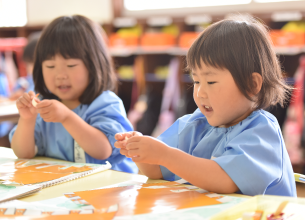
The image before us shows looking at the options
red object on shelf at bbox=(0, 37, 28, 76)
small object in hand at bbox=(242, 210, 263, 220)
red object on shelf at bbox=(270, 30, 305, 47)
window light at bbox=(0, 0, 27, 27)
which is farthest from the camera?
window light at bbox=(0, 0, 27, 27)

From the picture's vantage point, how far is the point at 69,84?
3.95ft

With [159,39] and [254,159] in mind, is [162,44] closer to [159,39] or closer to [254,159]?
[159,39]

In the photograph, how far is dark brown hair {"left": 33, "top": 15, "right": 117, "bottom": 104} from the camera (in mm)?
1202

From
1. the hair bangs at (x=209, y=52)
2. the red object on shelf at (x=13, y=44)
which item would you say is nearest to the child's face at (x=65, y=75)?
the hair bangs at (x=209, y=52)

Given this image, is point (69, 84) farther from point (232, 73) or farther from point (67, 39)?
point (232, 73)

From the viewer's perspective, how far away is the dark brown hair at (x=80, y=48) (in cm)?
120

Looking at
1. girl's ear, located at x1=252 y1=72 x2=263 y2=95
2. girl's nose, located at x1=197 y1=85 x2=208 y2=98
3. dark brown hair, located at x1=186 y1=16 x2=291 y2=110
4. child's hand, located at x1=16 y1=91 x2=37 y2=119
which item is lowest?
child's hand, located at x1=16 y1=91 x2=37 y2=119

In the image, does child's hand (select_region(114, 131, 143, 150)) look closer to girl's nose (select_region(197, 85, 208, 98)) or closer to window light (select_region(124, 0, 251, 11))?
girl's nose (select_region(197, 85, 208, 98))

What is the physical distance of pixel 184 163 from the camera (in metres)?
0.71

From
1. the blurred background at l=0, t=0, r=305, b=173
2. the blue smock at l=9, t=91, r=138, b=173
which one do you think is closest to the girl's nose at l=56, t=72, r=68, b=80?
the blue smock at l=9, t=91, r=138, b=173

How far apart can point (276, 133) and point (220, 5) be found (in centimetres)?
283

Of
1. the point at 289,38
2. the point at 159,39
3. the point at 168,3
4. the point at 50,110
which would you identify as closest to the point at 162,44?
the point at 159,39

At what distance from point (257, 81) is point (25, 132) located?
782 mm

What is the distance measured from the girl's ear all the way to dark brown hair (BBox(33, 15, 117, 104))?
0.62 meters
